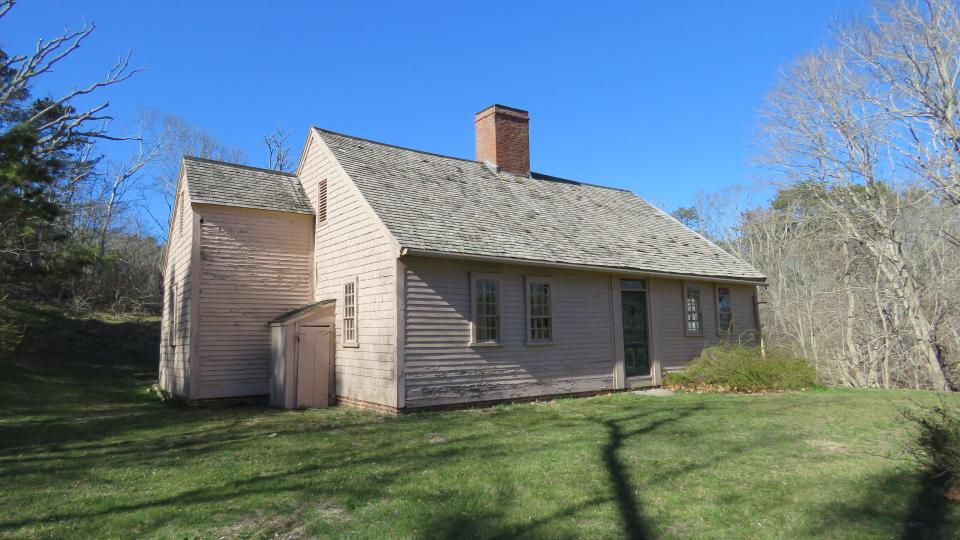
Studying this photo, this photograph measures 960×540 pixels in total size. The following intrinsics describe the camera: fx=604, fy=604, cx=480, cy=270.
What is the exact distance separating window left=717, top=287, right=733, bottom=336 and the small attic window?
10.9 metres

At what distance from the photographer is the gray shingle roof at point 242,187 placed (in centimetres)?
1383

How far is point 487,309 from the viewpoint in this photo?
1244 cm

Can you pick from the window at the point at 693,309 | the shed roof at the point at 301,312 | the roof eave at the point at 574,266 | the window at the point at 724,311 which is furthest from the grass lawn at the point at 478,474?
the window at the point at 724,311

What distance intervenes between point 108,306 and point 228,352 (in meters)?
20.5

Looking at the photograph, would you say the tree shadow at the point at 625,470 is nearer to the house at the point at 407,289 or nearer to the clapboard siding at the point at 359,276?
the house at the point at 407,289

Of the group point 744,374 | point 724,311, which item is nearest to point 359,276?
point 744,374

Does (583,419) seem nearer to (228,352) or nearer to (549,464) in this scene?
(549,464)

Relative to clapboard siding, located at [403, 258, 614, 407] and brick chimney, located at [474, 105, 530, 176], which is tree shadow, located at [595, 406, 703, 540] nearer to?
clapboard siding, located at [403, 258, 614, 407]

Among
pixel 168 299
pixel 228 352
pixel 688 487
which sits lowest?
pixel 688 487

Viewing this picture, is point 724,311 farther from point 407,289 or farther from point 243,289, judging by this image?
point 243,289

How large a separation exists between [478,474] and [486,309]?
5.98 metres

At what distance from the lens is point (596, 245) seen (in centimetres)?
1487

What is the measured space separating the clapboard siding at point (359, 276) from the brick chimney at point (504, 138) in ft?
16.6

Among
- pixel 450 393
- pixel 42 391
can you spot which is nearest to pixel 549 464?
pixel 450 393
